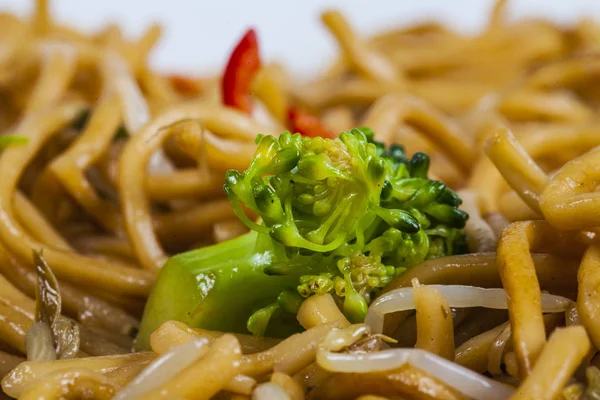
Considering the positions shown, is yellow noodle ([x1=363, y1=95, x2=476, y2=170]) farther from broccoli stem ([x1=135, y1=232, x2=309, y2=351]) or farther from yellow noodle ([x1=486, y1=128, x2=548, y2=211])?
broccoli stem ([x1=135, y1=232, x2=309, y2=351])

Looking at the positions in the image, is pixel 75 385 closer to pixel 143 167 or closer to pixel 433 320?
pixel 433 320

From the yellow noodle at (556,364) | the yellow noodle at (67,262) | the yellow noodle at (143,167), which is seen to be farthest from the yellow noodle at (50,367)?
the yellow noodle at (556,364)

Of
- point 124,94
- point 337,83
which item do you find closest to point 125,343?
point 124,94

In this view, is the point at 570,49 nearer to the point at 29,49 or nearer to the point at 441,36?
the point at 441,36

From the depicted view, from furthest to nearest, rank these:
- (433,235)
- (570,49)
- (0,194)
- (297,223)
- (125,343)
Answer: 1. (570,49)
2. (0,194)
3. (125,343)
4. (433,235)
5. (297,223)

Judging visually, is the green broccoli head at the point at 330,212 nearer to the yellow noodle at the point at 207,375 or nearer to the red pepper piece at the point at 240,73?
the yellow noodle at the point at 207,375

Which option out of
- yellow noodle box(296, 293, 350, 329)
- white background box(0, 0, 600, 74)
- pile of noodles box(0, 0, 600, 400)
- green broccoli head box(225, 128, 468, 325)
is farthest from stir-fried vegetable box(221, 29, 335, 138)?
white background box(0, 0, 600, 74)
